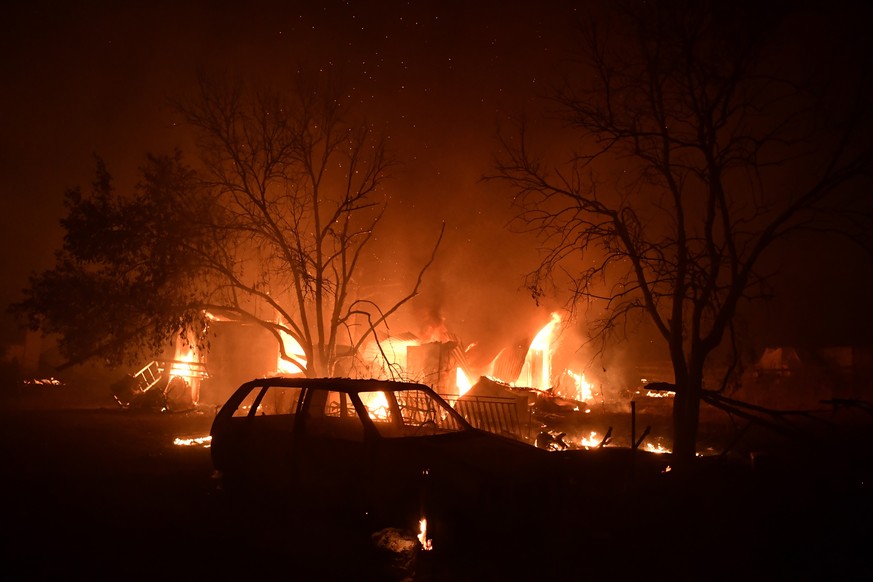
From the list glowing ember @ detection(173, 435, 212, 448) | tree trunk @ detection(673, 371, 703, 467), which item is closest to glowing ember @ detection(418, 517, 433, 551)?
tree trunk @ detection(673, 371, 703, 467)

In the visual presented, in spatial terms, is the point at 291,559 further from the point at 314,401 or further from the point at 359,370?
the point at 359,370

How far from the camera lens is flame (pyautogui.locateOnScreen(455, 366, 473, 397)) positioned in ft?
66.3

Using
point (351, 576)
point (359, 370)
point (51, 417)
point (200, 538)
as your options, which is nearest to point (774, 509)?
point (351, 576)

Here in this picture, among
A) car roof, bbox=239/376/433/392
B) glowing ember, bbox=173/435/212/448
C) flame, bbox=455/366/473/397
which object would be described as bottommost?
glowing ember, bbox=173/435/212/448

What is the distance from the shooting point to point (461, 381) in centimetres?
2047

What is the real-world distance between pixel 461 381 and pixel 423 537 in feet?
48.2

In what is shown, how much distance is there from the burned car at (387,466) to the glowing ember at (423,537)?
0.47ft

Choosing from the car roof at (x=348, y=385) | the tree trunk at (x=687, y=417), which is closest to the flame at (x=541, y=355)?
the tree trunk at (x=687, y=417)

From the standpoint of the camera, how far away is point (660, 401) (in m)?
20.9

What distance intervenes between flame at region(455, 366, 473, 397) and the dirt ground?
1242cm

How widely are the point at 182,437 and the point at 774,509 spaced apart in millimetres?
11886

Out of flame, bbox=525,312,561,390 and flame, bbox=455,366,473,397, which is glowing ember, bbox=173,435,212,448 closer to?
flame, bbox=455,366,473,397

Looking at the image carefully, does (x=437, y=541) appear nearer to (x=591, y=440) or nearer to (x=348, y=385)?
(x=348, y=385)

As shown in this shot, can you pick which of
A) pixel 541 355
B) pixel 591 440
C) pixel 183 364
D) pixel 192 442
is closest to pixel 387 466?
pixel 192 442
